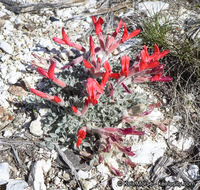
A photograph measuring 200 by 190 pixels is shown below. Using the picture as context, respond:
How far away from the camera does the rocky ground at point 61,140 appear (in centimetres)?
247

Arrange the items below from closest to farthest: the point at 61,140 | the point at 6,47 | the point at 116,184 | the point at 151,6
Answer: the point at 116,184 → the point at 61,140 → the point at 6,47 → the point at 151,6

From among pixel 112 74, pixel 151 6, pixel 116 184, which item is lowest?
pixel 116 184

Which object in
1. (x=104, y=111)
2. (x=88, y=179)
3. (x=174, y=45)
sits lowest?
(x=88, y=179)

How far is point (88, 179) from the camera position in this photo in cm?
250

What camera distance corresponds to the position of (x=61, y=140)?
8.44 feet

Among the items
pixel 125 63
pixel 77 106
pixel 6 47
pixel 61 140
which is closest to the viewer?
pixel 125 63

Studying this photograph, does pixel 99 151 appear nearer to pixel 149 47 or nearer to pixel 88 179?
pixel 88 179

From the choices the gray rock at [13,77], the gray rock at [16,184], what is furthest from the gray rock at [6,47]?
the gray rock at [16,184]

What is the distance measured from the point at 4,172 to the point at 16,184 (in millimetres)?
173

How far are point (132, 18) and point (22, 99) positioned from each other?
6.80 feet

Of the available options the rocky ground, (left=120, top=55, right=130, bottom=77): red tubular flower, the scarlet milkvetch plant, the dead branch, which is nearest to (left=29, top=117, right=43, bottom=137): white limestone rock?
the rocky ground

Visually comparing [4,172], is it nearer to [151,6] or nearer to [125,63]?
[125,63]

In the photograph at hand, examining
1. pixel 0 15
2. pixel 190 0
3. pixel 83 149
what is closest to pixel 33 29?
pixel 0 15

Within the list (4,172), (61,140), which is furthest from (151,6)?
(4,172)
